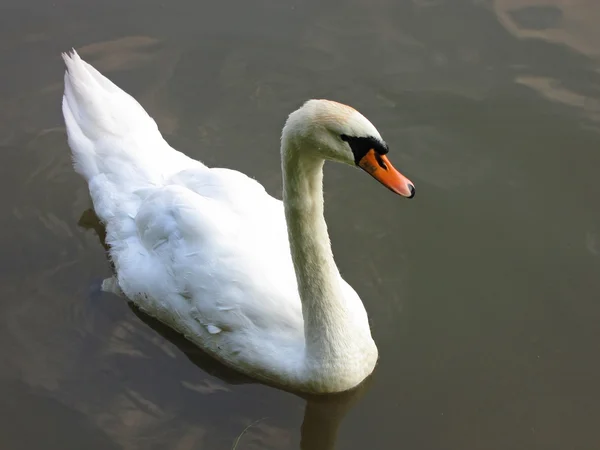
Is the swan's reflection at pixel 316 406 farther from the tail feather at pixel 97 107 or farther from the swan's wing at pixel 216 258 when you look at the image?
the tail feather at pixel 97 107

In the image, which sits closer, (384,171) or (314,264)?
(384,171)

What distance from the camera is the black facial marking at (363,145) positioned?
452 cm

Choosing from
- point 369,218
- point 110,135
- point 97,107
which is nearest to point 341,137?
point 369,218

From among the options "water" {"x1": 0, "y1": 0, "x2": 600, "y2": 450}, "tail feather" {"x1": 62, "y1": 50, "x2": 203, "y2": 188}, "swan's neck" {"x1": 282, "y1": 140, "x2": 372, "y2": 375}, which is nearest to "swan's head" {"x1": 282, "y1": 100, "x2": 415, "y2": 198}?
"swan's neck" {"x1": 282, "y1": 140, "x2": 372, "y2": 375}

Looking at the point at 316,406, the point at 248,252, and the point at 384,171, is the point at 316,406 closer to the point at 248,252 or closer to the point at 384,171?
the point at 248,252

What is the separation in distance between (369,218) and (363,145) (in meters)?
2.61

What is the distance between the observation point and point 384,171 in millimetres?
4664

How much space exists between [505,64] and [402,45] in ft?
3.33

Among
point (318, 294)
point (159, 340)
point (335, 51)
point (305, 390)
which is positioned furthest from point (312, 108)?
point (335, 51)

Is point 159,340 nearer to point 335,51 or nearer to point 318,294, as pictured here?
point 318,294

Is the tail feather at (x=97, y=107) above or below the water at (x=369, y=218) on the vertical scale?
above

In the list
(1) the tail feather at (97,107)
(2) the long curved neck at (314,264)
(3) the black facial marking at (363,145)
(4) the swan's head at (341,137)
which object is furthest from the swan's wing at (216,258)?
(3) the black facial marking at (363,145)

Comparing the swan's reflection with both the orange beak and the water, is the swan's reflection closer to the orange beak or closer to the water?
the water

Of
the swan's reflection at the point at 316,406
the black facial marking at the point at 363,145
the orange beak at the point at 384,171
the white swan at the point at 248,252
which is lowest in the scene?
the swan's reflection at the point at 316,406
